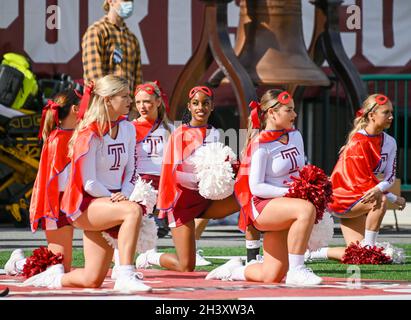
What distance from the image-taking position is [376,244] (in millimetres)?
9953

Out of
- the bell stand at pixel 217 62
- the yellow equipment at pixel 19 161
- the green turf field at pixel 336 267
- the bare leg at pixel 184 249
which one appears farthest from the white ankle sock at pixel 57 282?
the yellow equipment at pixel 19 161

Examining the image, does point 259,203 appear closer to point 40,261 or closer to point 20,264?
point 40,261

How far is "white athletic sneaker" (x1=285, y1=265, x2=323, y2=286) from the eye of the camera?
25.9 ft

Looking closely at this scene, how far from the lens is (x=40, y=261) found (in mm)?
8383

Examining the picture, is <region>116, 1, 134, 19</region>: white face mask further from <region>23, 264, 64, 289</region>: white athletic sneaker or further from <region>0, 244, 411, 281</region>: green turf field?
<region>23, 264, 64, 289</region>: white athletic sneaker

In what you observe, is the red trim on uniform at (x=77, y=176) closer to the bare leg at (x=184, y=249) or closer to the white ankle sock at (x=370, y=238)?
the bare leg at (x=184, y=249)

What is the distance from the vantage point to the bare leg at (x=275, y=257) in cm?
821

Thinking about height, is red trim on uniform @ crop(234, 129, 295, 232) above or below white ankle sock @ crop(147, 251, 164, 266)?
above

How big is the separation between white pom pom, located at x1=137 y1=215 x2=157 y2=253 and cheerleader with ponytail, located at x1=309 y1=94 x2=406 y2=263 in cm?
234

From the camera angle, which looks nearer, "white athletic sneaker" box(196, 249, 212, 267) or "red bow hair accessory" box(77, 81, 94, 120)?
"red bow hair accessory" box(77, 81, 94, 120)

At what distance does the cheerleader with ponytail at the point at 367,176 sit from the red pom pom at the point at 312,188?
187cm

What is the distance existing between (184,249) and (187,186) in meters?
0.41

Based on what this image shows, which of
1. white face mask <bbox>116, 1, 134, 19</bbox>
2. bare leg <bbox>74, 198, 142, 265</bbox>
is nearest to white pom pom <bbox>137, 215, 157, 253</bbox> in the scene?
bare leg <bbox>74, 198, 142, 265</bbox>

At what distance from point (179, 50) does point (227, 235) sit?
273 centimetres
